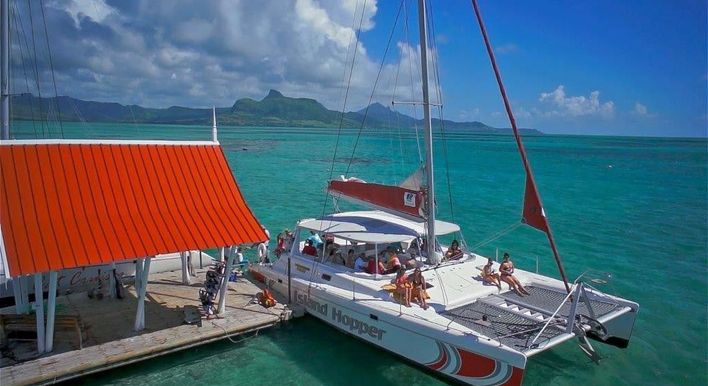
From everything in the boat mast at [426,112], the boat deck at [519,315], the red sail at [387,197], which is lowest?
the boat deck at [519,315]

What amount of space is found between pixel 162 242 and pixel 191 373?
10.2ft

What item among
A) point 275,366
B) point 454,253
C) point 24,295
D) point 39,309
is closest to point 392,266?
point 454,253

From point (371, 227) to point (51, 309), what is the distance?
834cm

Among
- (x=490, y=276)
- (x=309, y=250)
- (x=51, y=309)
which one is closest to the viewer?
(x=51, y=309)

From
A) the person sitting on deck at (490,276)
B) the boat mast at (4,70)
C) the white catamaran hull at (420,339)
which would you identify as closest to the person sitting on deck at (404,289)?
the white catamaran hull at (420,339)

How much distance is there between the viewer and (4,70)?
13.7 m

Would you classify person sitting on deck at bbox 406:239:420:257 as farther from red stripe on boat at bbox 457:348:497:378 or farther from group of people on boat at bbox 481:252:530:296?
red stripe on boat at bbox 457:348:497:378

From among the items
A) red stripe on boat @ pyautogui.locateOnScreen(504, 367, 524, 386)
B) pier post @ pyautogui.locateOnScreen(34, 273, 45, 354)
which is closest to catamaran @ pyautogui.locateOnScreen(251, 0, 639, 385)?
red stripe on boat @ pyautogui.locateOnScreen(504, 367, 524, 386)

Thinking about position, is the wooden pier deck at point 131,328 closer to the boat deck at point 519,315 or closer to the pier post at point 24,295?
the pier post at point 24,295

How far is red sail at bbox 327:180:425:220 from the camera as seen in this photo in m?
13.7

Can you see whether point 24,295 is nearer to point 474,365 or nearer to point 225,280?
point 225,280

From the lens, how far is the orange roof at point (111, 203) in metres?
10.2

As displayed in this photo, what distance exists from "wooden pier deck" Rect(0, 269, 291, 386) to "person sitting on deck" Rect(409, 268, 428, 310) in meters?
3.89

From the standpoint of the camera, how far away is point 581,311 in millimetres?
11898
